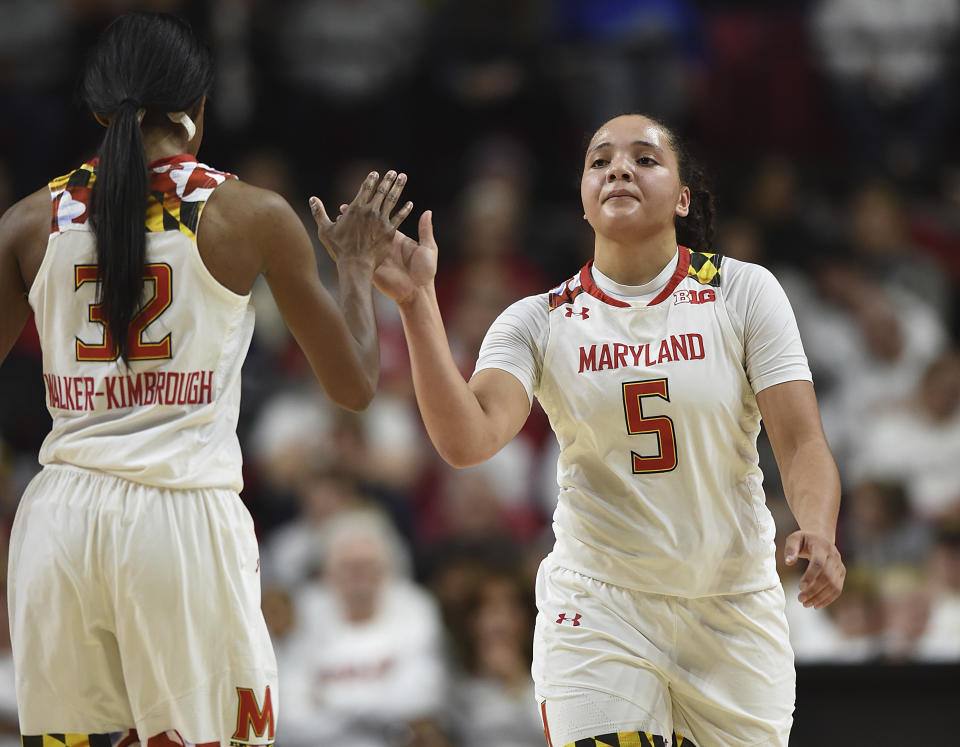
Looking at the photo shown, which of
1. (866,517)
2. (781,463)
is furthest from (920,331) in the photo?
(781,463)

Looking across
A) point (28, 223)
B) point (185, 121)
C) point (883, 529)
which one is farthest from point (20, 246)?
point (883, 529)

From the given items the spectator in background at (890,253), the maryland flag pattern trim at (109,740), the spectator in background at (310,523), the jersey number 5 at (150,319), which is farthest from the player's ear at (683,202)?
the spectator in background at (890,253)

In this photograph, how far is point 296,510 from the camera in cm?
790

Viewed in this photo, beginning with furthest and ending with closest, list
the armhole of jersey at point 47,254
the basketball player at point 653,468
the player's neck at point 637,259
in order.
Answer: the player's neck at point 637,259
the basketball player at point 653,468
the armhole of jersey at point 47,254

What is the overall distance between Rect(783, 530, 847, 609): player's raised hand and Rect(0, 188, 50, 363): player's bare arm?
1.94 metres

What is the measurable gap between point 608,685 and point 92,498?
1.46m

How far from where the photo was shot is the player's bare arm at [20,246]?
325 cm

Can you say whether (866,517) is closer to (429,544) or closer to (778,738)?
(429,544)

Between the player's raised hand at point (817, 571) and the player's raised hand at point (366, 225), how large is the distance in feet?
4.39

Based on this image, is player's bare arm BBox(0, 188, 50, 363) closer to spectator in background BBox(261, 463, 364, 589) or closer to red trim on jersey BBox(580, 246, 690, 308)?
red trim on jersey BBox(580, 246, 690, 308)

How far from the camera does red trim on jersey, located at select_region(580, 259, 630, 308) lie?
402 centimetres

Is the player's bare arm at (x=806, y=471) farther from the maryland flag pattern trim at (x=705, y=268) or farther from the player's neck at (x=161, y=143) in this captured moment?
the player's neck at (x=161, y=143)

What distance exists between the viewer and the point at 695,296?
3973 mm

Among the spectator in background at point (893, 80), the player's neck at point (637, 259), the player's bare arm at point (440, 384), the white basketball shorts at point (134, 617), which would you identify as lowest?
the white basketball shorts at point (134, 617)
